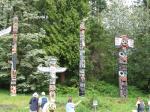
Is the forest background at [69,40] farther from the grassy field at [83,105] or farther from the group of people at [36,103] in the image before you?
the group of people at [36,103]

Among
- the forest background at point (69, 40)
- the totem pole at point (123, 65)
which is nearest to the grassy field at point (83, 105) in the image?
the totem pole at point (123, 65)

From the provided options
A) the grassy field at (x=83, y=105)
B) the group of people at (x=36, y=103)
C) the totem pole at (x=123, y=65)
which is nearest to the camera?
the group of people at (x=36, y=103)

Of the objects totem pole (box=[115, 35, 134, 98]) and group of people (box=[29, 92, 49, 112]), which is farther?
totem pole (box=[115, 35, 134, 98])

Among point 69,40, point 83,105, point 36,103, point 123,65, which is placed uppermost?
point 69,40

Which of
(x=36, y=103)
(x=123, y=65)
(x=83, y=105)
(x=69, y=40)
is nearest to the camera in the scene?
(x=36, y=103)

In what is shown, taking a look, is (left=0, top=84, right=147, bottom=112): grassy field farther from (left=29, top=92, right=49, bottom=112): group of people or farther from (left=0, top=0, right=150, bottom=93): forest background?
(left=0, top=0, right=150, bottom=93): forest background

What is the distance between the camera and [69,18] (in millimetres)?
38688

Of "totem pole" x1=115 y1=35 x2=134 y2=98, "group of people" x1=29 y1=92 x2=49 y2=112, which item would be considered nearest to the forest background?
"totem pole" x1=115 y1=35 x2=134 y2=98

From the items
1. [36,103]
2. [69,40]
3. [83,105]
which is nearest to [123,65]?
[83,105]

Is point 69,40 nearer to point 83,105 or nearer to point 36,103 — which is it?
point 83,105

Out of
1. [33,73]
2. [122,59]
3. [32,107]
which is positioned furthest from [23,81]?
[32,107]

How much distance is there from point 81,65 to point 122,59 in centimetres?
288

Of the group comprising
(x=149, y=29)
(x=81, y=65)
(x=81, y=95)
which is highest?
(x=149, y=29)

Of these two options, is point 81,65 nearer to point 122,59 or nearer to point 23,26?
point 122,59
